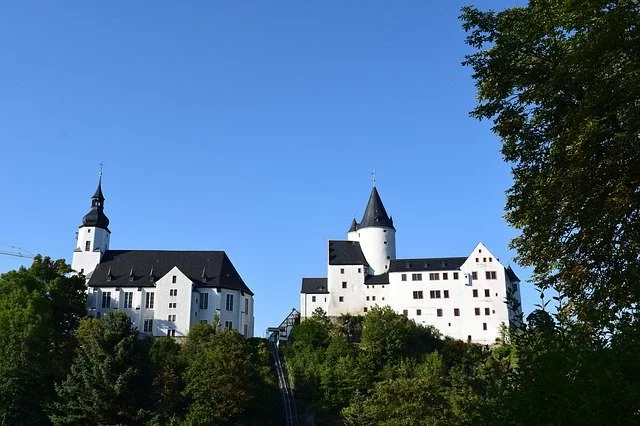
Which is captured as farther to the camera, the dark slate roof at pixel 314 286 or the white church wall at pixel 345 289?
the dark slate roof at pixel 314 286

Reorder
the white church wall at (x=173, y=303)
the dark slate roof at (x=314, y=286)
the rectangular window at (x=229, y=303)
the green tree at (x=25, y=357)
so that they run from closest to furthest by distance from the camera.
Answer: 1. the green tree at (x=25, y=357)
2. the white church wall at (x=173, y=303)
3. the rectangular window at (x=229, y=303)
4. the dark slate roof at (x=314, y=286)

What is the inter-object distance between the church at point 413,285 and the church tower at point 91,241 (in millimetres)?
26012

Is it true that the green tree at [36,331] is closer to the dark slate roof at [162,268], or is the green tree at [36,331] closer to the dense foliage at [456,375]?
the dark slate roof at [162,268]

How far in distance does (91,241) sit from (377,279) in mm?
35949

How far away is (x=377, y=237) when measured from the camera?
85938 mm

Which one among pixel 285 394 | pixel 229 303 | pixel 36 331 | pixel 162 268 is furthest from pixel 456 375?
pixel 162 268

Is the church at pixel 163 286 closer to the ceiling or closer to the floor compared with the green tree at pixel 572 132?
closer to the ceiling

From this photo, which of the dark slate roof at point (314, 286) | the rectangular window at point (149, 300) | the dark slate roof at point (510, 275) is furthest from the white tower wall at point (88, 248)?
the dark slate roof at point (510, 275)

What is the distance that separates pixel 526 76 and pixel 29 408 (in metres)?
50.7

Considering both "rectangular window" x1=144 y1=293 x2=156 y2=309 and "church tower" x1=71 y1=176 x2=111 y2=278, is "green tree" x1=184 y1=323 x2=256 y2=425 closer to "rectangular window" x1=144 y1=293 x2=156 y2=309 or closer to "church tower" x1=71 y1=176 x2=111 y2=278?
"rectangular window" x1=144 y1=293 x2=156 y2=309

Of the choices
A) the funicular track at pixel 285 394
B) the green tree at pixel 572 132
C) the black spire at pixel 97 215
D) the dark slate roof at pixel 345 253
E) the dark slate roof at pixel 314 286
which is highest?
the black spire at pixel 97 215

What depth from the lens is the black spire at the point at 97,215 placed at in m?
83.8

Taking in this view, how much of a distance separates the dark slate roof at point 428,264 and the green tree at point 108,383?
3571 centimetres

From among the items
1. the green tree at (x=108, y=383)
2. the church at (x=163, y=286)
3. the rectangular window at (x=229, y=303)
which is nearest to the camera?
the green tree at (x=108, y=383)
